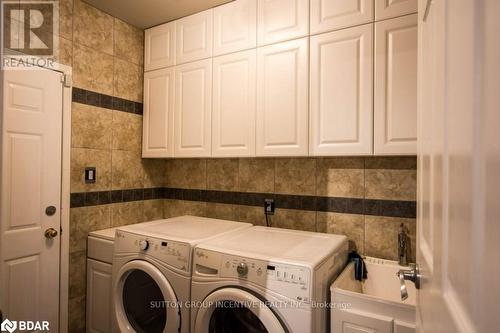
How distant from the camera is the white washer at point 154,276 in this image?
1500 mm

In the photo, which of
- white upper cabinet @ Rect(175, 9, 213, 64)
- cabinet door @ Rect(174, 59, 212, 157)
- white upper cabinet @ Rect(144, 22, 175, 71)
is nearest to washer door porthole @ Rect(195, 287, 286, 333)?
cabinet door @ Rect(174, 59, 212, 157)

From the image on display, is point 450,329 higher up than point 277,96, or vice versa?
point 277,96

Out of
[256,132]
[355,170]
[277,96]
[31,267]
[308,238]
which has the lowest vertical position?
[31,267]

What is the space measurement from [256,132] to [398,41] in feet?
3.17

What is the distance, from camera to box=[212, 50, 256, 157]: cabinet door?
1.93 meters

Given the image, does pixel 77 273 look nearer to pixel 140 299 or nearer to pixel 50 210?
pixel 50 210

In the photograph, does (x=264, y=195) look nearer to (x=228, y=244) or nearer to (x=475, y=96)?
(x=228, y=244)

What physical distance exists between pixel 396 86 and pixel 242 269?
125 centimetres

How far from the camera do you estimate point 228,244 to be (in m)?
1.54

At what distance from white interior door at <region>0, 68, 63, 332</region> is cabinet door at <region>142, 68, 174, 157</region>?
0.68 m

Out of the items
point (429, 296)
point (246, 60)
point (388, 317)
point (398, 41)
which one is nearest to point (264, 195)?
point (246, 60)

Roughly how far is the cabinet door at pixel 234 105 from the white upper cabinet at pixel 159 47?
0.50 metres

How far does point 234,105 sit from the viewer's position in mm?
1994

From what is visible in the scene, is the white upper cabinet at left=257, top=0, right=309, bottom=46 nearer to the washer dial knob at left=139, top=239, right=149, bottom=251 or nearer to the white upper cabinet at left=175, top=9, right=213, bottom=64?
the white upper cabinet at left=175, top=9, right=213, bottom=64
